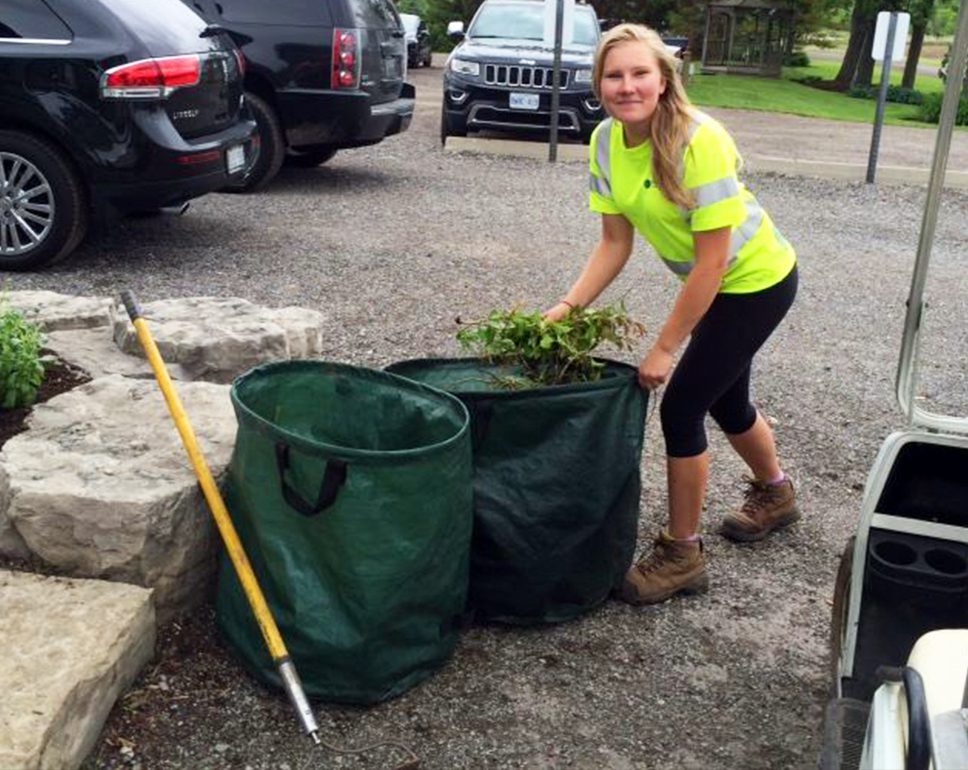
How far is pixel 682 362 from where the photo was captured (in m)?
3.74

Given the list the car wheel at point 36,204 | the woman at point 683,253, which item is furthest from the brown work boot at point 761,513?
the car wheel at point 36,204

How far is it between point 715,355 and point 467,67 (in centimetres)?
1052

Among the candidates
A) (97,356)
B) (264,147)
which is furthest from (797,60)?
(97,356)

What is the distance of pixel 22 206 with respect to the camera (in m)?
7.11

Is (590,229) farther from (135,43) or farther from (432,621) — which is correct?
(432,621)

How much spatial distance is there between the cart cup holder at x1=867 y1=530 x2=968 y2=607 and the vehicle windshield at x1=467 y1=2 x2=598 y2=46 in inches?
475

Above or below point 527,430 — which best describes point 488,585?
below

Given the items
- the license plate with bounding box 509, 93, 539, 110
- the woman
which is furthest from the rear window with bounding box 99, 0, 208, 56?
the license plate with bounding box 509, 93, 539, 110

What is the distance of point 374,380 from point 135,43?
417cm

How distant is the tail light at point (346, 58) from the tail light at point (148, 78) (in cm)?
290

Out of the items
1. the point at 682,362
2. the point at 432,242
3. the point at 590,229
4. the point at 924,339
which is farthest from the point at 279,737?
the point at 590,229

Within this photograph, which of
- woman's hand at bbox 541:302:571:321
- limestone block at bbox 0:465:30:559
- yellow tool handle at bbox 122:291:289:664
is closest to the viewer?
yellow tool handle at bbox 122:291:289:664

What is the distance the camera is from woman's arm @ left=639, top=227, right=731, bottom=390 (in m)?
3.40

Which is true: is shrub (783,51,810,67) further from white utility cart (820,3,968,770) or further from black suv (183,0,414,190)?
white utility cart (820,3,968,770)
